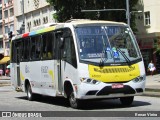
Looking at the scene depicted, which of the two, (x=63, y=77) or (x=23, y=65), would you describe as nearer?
(x=63, y=77)

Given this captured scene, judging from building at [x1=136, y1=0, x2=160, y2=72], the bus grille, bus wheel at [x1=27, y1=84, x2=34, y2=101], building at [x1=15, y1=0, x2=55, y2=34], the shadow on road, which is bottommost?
the shadow on road

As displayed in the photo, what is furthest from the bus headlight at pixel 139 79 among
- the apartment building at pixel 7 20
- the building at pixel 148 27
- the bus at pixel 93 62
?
the apartment building at pixel 7 20

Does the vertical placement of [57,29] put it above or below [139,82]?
above

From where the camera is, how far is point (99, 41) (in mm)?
15484

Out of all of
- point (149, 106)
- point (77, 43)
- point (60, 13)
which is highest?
point (60, 13)

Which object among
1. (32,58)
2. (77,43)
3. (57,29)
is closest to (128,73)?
(77,43)

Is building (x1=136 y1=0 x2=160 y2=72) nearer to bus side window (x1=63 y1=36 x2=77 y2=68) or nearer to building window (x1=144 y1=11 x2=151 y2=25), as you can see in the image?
building window (x1=144 y1=11 x2=151 y2=25)

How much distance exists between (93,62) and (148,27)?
36.3 metres

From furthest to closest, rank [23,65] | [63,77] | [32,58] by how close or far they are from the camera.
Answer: [23,65] < [32,58] < [63,77]

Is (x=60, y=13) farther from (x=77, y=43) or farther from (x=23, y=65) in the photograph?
(x=77, y=43)

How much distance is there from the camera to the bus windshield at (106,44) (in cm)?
1518

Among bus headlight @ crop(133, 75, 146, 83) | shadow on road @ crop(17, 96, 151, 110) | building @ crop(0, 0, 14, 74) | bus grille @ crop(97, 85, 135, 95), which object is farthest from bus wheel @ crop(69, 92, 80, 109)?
building @ crop(0, 0, 14, 74)

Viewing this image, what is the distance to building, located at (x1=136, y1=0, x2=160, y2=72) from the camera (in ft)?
161

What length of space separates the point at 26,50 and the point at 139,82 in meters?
6.82
